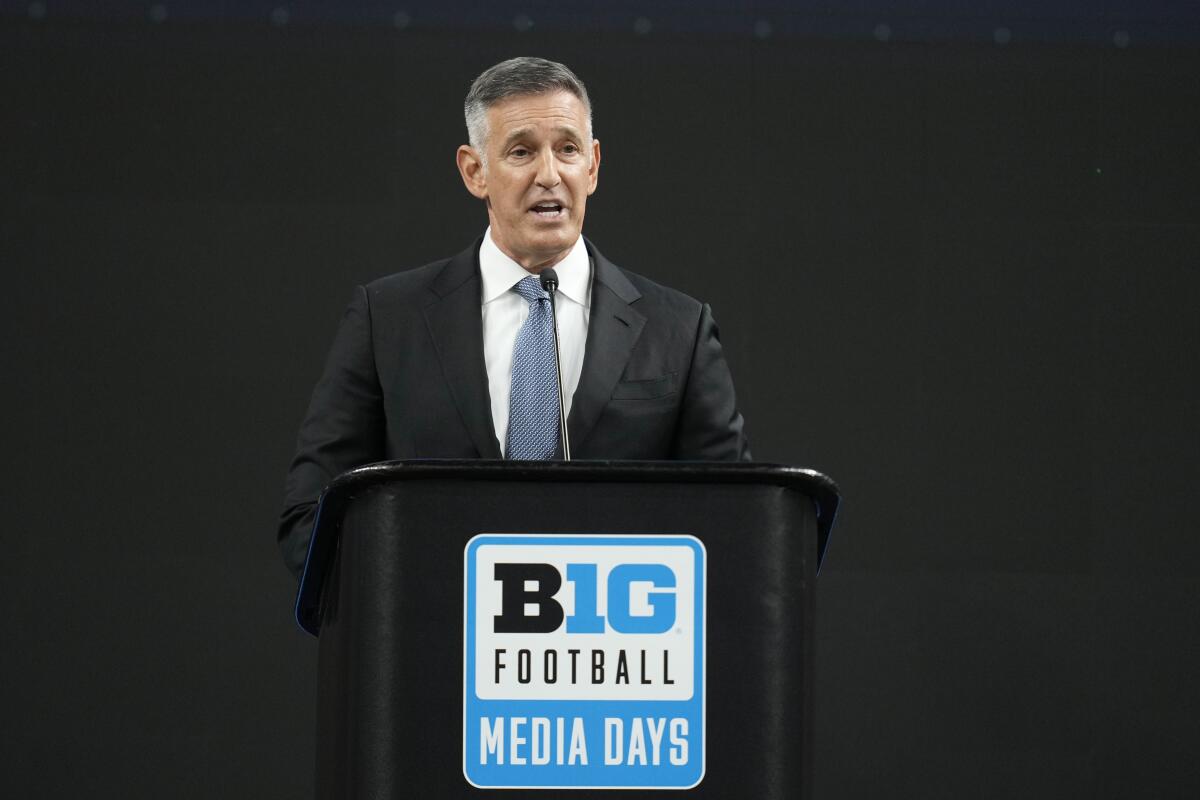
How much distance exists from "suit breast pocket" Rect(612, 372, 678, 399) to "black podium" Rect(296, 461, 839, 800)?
1.86 ft

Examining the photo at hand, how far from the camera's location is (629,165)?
3.46 meters

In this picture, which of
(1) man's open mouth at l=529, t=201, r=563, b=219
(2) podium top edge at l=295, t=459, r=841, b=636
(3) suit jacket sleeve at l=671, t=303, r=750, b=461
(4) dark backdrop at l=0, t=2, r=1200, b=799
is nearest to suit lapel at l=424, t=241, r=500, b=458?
(1) man's open mouth at l=529, t=201, r=563, b=219

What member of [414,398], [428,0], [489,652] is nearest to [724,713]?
[489,652]

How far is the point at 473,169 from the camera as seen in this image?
2064 millimetres

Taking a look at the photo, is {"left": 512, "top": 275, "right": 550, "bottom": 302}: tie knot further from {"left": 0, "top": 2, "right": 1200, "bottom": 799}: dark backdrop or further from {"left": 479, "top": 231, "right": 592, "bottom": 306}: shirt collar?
{"left": 0, "top": 2, "right": 1200, "bottom": 799}: dark backdrop

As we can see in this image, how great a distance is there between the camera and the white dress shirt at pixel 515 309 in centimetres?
196

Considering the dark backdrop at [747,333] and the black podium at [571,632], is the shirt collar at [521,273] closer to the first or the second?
the black podium at [571,632]

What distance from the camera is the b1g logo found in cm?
134

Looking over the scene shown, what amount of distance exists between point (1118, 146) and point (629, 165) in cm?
100

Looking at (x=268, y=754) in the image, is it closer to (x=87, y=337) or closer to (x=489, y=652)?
(x=87, y=337)

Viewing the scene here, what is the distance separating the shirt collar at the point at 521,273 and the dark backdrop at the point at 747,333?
139 cm


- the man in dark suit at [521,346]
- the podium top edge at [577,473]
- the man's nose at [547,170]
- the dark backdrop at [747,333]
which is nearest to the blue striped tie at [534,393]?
the man in dark suit at [521,346]

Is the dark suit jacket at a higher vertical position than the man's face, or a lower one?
lower

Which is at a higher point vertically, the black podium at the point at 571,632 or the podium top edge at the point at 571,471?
the podium top edge at the point at 571,471
